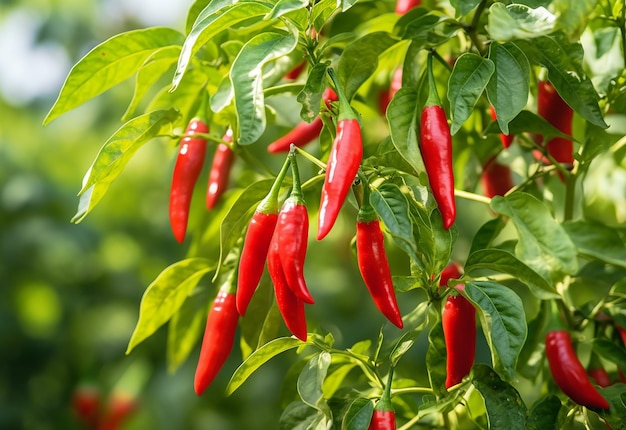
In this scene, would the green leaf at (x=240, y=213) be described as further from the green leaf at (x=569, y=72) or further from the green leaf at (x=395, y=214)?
the green leaf at (x=569, y=72)

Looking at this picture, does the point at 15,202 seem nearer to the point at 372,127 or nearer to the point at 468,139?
the point at 372,127

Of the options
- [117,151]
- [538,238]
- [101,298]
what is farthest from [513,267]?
[101,298]

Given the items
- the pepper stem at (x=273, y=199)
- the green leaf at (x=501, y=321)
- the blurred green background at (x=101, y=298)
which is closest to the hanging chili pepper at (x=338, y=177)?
the pepper stem at (x=273, y=199)

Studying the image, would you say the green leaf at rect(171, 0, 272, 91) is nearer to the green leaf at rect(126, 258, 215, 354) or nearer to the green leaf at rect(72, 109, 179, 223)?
the green leaf at rect(72, 109, 179, 223)

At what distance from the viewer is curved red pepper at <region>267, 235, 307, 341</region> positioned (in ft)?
3.69

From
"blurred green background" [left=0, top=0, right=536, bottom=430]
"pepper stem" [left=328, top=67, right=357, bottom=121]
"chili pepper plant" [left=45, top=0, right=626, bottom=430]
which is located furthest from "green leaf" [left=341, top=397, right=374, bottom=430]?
"blurred green background" [left=0, top=0, right=536, bottom=430]

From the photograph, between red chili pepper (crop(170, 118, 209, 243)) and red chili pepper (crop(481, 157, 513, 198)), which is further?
red chili pepper (crop(481, 157, 513, 198))

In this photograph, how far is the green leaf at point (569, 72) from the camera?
1146mm

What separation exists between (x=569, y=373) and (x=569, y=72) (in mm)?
414

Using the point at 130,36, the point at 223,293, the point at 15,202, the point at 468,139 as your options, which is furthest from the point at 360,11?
the point at 15,202

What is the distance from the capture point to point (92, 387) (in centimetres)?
306

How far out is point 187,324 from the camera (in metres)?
1.56

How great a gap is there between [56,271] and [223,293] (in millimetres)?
2153

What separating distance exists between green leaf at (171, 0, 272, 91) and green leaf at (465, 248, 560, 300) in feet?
1.36
